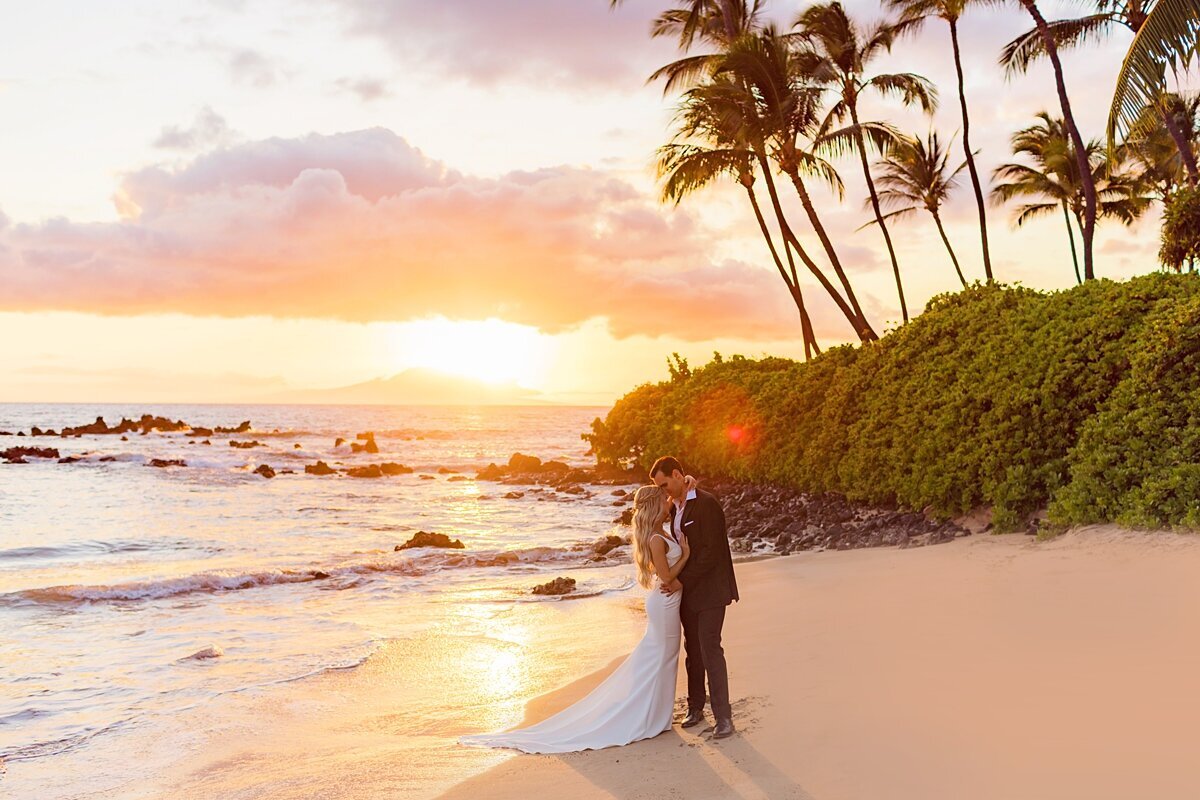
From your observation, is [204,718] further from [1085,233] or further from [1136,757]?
[1085,233]

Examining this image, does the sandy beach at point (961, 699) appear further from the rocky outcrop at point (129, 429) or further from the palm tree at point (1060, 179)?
the rocky outcrop at point (129, 429)

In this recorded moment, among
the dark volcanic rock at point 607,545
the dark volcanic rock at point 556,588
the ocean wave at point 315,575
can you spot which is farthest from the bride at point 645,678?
the dark volcanic rock at point 607,545

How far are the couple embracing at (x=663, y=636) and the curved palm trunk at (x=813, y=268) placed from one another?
22.1 meters

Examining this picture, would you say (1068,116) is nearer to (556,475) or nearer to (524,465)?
(556,475)

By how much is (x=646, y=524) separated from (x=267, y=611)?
912 cm

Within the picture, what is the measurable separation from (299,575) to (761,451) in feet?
33.8

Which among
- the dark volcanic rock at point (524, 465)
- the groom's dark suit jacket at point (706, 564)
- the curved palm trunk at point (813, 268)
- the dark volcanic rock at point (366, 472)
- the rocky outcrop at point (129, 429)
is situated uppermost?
the curved palm trunk at point (813, 268)

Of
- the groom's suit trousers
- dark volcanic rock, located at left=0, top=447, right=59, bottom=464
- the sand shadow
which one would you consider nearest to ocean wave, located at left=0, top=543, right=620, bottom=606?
the groom's suit trousers

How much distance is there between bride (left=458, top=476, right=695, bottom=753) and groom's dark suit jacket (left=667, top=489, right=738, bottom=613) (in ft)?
0.31

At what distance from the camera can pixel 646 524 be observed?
7.09 meters

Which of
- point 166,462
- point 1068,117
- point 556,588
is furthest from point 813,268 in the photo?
point 166,462

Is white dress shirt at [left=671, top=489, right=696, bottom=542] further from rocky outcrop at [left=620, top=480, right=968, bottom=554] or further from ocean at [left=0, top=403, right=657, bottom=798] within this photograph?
rocky outcrop at [left=620, top=480, right=968, bottom=554]

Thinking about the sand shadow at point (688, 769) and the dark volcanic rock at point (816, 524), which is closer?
the sand shadow at point (688, 769)

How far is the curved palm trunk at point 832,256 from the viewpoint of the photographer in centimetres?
2777
